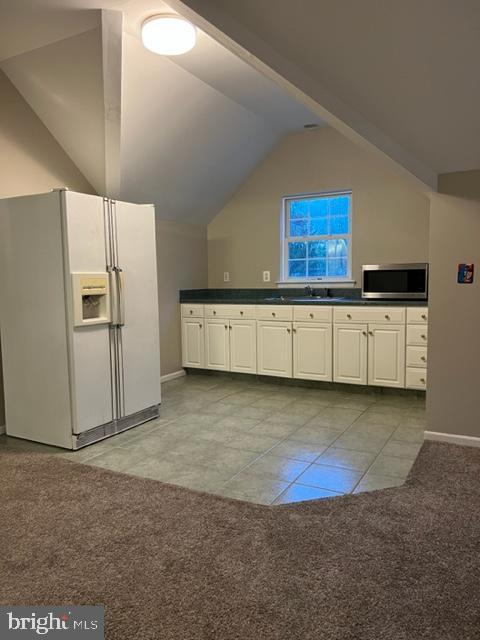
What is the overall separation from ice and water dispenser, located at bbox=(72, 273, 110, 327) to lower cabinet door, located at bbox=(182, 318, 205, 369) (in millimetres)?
1949

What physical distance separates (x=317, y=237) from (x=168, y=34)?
2790 millimetres

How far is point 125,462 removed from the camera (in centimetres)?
294

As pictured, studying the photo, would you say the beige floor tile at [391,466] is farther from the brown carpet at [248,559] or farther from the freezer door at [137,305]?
the freezer door at [137,305]

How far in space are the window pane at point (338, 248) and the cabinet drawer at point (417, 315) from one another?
1.15m

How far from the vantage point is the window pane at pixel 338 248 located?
16.5 ft

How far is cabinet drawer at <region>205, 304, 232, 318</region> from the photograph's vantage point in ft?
16.5

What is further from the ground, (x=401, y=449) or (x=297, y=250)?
(x=297, y=250)

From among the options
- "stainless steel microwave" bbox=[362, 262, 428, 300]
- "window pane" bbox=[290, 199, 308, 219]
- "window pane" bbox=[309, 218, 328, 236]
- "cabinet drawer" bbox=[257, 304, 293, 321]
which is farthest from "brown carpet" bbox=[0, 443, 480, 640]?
"window pane" bbox=[290, 199, 308, 219]

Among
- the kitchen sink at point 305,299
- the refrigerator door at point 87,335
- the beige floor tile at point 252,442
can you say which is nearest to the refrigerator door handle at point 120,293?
the refrigerator door at point 87,335

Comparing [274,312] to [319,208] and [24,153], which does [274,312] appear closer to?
[319,208]

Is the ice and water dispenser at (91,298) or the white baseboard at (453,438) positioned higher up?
the ice and water dispenser at (91,298)

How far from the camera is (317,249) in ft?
17.1

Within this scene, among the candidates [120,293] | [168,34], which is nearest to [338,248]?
[120,293]

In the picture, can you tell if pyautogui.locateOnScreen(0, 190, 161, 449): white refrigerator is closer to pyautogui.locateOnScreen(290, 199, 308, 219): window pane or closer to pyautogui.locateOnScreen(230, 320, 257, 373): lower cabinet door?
pyautogui.locateOnScreen(230, 320, 257, 373): lower cabinet door
